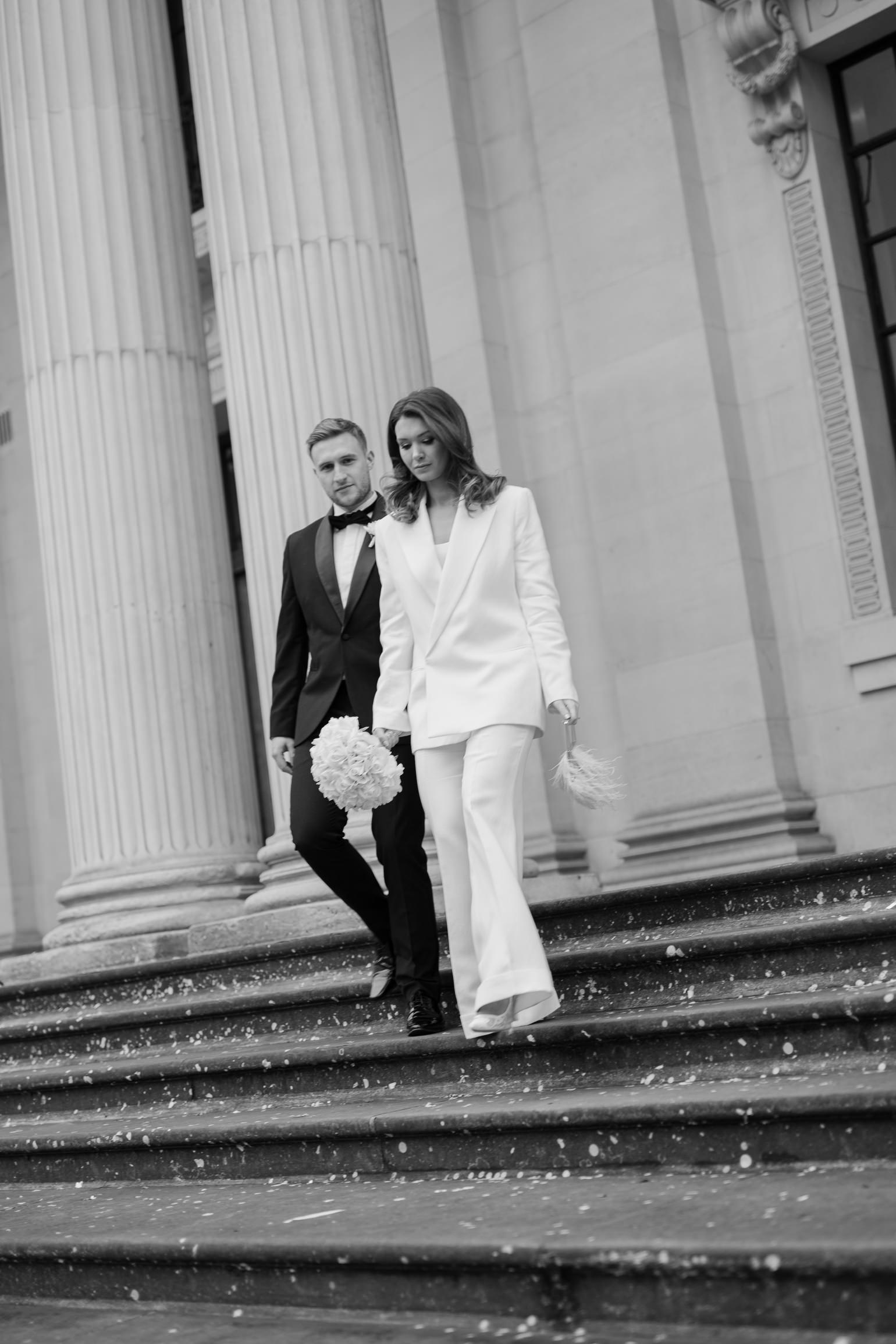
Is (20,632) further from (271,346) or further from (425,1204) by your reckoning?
(425,1204)

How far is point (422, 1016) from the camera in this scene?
17.9 ft

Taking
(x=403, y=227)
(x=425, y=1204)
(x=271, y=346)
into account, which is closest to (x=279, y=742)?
(x=425, y=1204)

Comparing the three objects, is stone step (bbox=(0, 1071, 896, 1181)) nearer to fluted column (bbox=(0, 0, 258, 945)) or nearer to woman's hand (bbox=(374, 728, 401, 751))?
woman's hand (bbox=(374, 728, 401, 751))

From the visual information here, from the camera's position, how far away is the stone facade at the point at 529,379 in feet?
29.1

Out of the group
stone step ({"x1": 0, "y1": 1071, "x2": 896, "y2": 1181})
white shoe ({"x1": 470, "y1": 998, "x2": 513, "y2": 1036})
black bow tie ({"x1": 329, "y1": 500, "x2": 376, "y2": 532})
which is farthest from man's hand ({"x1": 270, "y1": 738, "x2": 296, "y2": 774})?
white shoe ({"x1": 470, "y1": 998, "x2": 513, "y2": 1036})

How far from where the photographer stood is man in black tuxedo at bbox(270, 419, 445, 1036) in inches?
220

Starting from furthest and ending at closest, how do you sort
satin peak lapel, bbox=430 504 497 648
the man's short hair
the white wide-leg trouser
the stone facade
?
the stone facade < the man's short hair < satin peak lapel, bbox=430 504 497 648 < the white wide-leg trouser

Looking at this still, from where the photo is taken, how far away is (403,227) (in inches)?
354

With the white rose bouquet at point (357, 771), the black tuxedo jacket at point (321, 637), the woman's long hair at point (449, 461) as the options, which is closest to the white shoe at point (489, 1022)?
the white rose bouquet at point (357, 771)

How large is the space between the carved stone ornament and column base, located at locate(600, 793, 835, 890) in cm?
379

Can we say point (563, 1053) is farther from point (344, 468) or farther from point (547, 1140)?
point (344, 468)

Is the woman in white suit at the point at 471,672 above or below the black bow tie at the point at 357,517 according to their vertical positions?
below

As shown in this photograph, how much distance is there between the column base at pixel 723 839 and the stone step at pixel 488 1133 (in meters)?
4.15

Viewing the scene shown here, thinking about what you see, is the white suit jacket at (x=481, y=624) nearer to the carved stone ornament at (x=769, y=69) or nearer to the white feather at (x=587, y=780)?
the white feather at (x=587, y=780)
